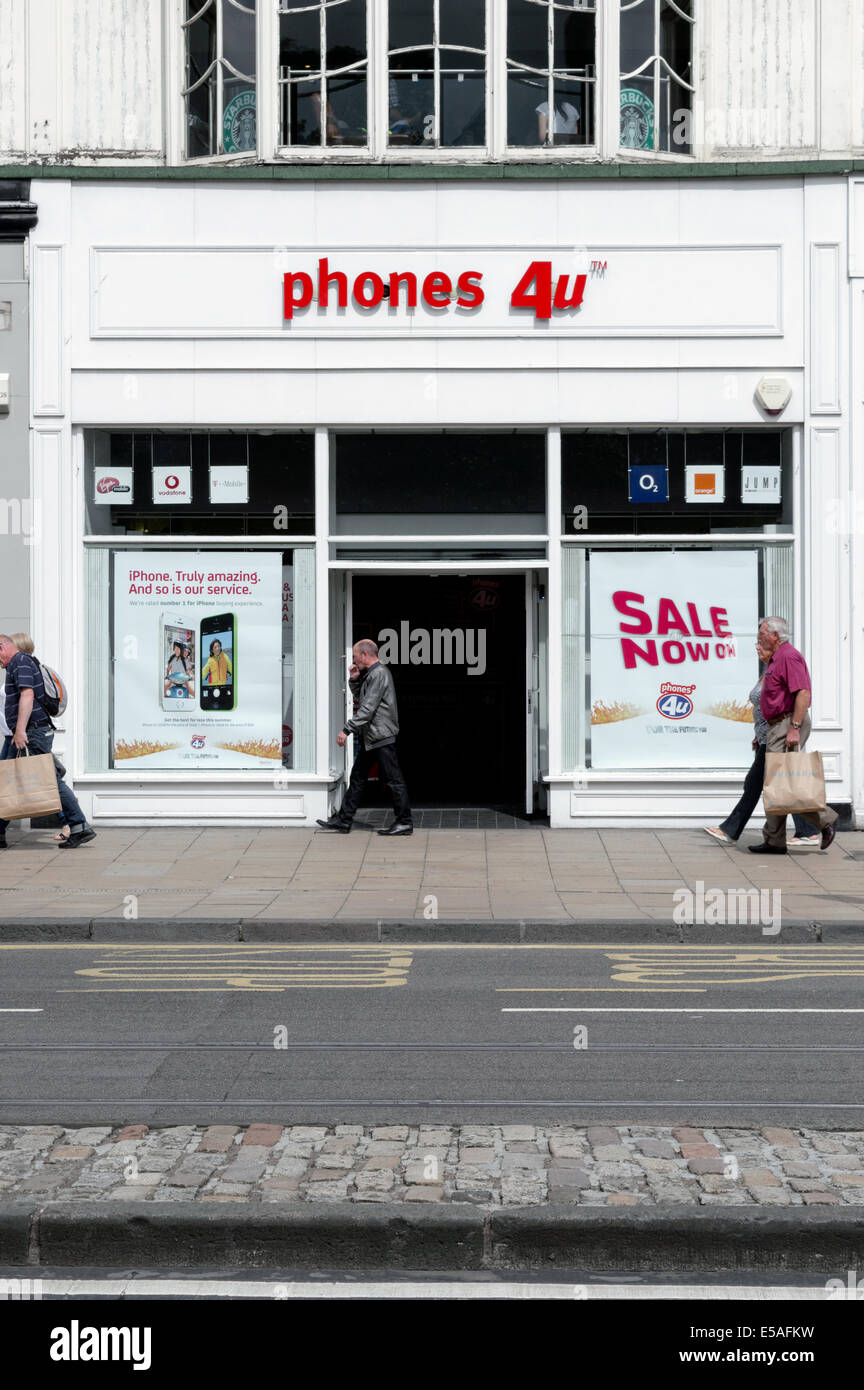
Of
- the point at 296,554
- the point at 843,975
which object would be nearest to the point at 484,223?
the point at 296,554

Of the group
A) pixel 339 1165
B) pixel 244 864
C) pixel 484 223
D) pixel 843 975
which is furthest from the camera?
pixel 484 223

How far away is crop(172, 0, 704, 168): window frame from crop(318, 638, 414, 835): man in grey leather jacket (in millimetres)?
4610

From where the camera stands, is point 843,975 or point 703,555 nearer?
point 843,975

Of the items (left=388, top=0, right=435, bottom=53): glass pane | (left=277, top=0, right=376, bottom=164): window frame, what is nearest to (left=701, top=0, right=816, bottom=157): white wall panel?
(left=388, top=0, right=435, bottom=53): glass pane

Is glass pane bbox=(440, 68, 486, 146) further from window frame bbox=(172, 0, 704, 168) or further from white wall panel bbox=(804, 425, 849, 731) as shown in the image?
white wall panel bbox=(804, 425, 849, 731)

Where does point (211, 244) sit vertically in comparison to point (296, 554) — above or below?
above

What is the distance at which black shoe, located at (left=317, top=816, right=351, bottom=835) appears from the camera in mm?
14078

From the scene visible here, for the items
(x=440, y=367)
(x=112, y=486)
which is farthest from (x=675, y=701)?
(x=112, y=486)

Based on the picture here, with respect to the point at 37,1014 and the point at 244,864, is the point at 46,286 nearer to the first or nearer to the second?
the point at 244,864

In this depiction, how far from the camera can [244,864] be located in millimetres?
12492

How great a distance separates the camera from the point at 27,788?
1278 cm

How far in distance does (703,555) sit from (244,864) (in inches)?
207

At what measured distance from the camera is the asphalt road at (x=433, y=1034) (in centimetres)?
595

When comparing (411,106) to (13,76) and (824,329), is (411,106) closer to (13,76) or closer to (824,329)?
(13,76)
